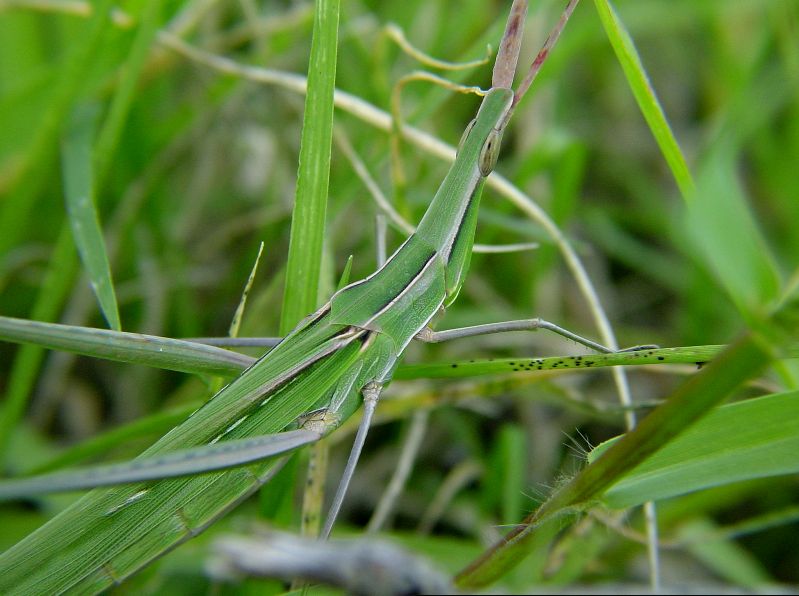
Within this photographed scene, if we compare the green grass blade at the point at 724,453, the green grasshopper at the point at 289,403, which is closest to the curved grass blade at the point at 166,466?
the green grasshopper at the point at 289,403

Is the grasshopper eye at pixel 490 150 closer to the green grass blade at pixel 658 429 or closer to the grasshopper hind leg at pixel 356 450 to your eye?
the grasshopper hind leg at pixel 356 450

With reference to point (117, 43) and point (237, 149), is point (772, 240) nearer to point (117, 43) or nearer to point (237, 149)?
point (237, 149)

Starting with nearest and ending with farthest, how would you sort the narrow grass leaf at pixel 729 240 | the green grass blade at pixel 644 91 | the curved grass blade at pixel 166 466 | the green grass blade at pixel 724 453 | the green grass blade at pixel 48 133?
1. the narrow grass leaf at pixel 729 240
2. the curved grass blade at pixel 166 466
3. the green grass blade at pixel 724 453
4. the green grass blade at pixel 644 91
5. the green grass blade at pixel 48 133

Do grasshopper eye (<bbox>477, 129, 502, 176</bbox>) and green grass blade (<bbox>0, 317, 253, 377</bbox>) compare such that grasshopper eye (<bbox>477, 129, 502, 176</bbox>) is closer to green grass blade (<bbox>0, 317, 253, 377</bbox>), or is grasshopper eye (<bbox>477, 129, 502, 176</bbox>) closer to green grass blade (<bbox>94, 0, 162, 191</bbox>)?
green grass blade (<bbox>0, 317, 253, 377</bbox>)

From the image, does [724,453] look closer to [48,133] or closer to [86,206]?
[86,206]

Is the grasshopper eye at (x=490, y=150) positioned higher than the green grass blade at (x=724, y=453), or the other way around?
the grasshopper eye at (x=490, y=150)

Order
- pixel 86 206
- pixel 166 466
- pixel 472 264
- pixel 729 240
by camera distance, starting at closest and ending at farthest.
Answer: pixel 729 240 → pixel 166 466 → pixel 86 206 → pixel 472 264

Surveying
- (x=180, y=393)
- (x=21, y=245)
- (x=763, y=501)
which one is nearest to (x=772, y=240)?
(x=763, y=501)

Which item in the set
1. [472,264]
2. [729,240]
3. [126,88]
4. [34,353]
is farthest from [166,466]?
[472,264]
